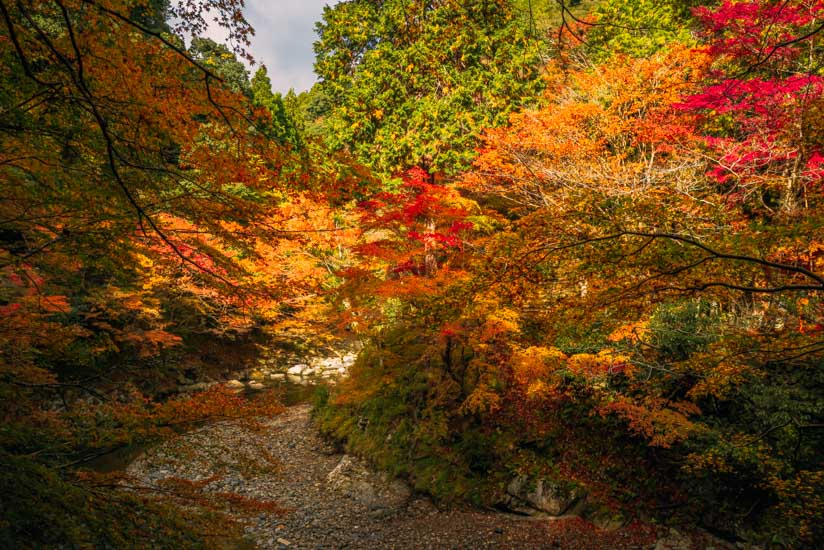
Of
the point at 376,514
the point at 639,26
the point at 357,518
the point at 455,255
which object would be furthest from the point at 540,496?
the point at 639,26

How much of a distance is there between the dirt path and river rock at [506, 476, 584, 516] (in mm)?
183

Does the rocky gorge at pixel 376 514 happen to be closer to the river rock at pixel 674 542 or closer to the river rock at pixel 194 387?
the river rock at pixel 674 542

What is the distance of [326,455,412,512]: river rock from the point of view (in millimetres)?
6980

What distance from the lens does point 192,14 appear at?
256cm

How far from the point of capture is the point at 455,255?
7211mm

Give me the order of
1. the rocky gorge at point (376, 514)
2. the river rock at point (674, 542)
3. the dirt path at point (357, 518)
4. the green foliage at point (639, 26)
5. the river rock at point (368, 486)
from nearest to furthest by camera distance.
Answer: the river rock at point (674, 542) < the rocky gorge at point (376, 514) < the dirt path at point (357, 518) < the river rock at point (368, 486) < the green foliage at point (639, 26)

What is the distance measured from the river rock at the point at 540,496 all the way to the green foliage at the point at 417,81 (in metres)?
6.33

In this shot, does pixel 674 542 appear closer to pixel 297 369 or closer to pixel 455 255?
pixel 455 255

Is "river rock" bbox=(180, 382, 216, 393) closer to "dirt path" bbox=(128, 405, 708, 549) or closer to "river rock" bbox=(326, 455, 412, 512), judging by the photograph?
"dirt path" bbox=(128, 405, 708, 549)

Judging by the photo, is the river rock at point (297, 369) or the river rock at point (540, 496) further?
the river rock at point (297, 369)

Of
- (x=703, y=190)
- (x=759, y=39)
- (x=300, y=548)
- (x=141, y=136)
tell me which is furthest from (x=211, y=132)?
(x=703, y=190)

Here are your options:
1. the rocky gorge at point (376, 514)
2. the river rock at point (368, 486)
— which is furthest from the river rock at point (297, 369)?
the river rock at point (368, 486)

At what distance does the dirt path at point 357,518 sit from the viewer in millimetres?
5371

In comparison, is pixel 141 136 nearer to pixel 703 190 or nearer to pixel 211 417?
pixel 211 417
